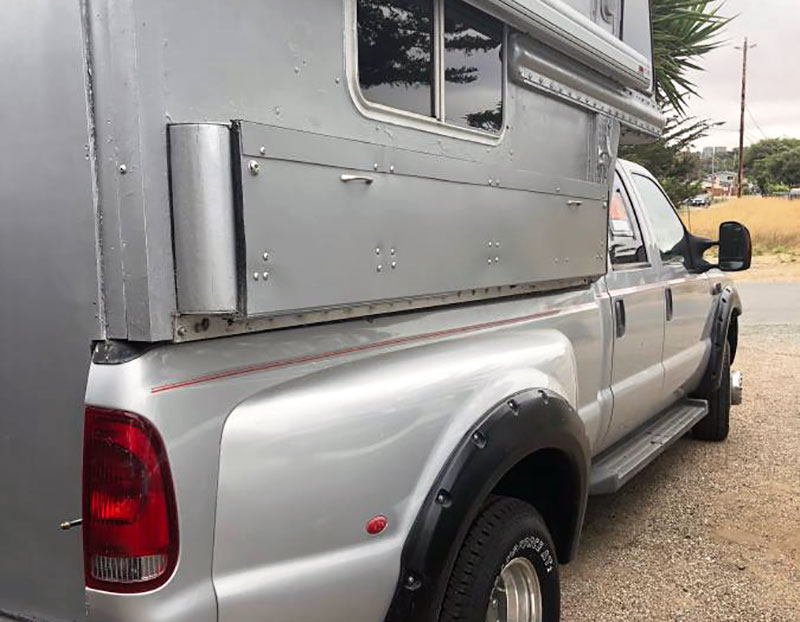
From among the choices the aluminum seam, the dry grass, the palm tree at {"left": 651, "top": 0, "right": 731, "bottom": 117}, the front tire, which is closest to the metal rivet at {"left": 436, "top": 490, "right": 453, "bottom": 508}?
the front tire

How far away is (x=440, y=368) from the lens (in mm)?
2180

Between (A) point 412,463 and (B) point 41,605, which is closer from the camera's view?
(B) point 41,605

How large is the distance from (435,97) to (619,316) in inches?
67.1

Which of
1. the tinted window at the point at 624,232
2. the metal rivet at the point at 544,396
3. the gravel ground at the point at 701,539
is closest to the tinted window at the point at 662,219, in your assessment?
the tinted window at the point at 624,232

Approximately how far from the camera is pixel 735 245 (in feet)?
15.4

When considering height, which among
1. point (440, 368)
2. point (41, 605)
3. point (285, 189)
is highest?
point (285, 189)

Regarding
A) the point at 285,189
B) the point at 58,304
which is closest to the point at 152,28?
the point at 285,189

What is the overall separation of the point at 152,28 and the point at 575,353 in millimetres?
2058

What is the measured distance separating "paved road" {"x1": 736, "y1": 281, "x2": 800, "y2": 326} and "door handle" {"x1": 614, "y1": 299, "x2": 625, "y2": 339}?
8.97m

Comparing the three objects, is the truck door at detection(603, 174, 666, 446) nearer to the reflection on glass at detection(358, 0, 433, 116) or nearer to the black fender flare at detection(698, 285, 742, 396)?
the black fender flare at detection(698, 285, 742, 396)

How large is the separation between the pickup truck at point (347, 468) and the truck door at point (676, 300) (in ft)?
4.43

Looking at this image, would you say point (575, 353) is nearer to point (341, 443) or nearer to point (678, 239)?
point (341, 443)

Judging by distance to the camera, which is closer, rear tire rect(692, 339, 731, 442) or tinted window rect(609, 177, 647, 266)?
tinted window rect(609, 177, 647, 266)

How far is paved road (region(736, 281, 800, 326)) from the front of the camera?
11994 millimetres
